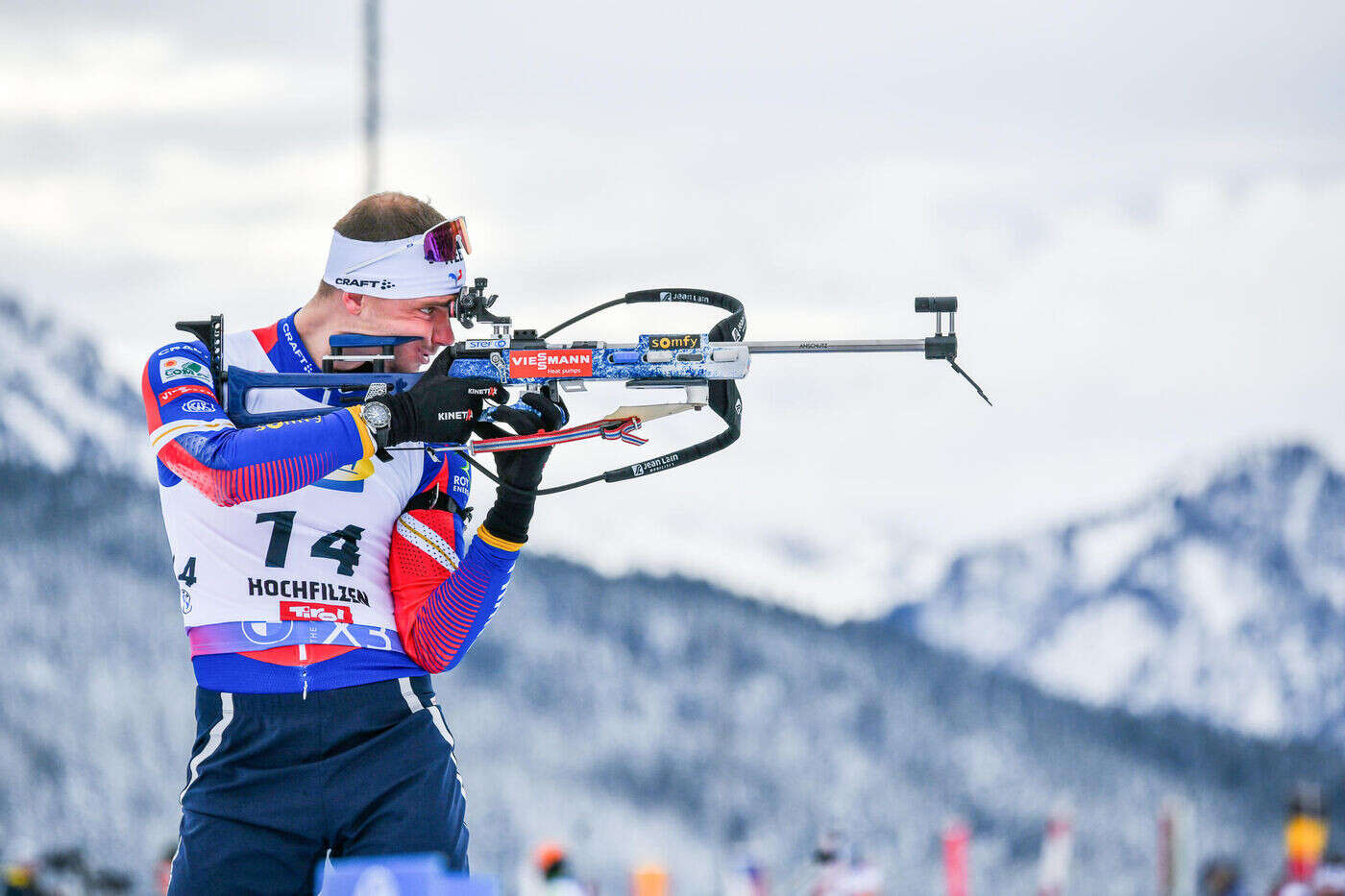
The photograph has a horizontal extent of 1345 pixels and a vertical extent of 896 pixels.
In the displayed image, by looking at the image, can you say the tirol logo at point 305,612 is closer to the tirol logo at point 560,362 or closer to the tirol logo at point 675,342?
the tirol logo at point 560,362

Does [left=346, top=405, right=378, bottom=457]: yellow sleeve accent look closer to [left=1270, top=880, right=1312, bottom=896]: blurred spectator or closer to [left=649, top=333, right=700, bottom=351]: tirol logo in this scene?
[left=649, top=333, right=700, bottom=351]: tirol logo

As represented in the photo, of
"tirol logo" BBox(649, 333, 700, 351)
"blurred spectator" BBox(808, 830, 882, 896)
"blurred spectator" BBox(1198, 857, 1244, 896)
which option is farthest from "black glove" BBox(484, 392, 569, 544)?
"blurred spectator" BBox(1198, 857, 1244, 896)

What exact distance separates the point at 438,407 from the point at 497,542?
0.24m

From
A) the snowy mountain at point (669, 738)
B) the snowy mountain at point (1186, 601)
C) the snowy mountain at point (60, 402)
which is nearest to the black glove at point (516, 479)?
the snowy mountain at point (60, 402)

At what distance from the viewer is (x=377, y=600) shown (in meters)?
2.45

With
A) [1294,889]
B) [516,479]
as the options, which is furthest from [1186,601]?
[516,479]

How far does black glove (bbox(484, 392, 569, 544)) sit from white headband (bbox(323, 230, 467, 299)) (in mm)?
317

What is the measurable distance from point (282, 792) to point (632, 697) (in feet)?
43.8

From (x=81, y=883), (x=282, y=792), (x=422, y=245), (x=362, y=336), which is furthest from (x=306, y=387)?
(x=81, y=883)

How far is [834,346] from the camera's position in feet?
8.02

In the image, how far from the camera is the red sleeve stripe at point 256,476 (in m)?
2.21

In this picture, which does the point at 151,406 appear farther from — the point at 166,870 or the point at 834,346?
the point at 166,870

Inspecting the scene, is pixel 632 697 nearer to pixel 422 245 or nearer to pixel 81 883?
pixel 81 883

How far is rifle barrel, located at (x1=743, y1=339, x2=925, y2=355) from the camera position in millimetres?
Result: 2428
